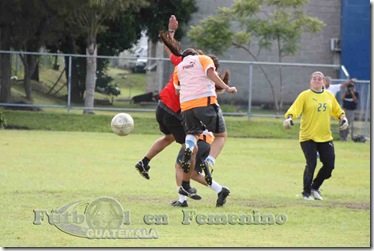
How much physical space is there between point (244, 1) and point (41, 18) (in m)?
7.94

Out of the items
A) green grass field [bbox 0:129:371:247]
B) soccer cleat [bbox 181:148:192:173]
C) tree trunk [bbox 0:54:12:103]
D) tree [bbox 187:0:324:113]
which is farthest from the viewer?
tree [bbox 187:0:324:113]

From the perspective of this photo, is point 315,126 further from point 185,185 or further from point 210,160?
point 185,185

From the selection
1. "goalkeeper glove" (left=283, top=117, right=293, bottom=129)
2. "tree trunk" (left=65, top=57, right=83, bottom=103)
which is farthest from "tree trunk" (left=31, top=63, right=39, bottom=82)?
"goalkeeper glove" (left=283, top=117, right=293, bottom=129)

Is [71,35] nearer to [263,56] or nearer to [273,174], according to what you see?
[263,56]

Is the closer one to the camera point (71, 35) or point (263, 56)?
point (71, 35)

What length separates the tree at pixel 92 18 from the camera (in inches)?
1169

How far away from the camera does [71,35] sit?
112 ft

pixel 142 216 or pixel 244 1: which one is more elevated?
pixel 244 1

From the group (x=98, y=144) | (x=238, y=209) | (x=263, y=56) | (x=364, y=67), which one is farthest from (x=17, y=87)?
(x=238, y=209)

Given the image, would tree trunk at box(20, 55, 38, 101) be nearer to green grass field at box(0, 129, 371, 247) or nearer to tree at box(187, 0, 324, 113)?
green grass field at box(0, 129, 371, 247)

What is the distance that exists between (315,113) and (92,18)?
1850 centimetres

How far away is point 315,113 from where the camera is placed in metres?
14.1

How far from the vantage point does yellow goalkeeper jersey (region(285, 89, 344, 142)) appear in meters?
14.0

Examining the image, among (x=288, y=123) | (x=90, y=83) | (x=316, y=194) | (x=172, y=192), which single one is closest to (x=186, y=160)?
(x=288, y=123)
